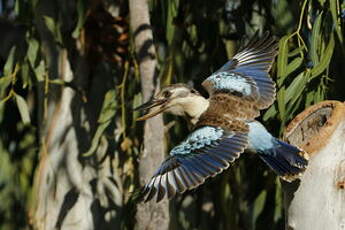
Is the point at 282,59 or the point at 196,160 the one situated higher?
the point at 282,59

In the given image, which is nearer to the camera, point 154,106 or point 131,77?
point 154,106

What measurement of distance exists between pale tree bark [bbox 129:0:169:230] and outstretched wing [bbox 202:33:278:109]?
0.22 meters

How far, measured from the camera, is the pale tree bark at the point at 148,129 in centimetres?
305

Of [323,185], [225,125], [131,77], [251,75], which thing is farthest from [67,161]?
[323,185]

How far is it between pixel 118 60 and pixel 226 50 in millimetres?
413

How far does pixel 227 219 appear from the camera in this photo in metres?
3.75

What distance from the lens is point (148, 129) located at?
10.1 feet

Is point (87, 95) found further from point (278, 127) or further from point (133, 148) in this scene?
point (278, 127)

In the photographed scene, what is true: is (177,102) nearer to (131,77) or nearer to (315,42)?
(315,42)

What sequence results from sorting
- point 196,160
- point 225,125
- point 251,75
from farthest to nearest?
1. point 251,75
2. point 225,125
3. point 196,160

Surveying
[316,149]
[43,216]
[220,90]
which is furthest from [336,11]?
[43,216]

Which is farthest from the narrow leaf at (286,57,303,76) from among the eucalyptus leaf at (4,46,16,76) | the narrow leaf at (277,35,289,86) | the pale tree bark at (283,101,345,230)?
the eucalyptus leaf at (4,46,16,76)

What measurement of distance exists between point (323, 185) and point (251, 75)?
943 millimetres

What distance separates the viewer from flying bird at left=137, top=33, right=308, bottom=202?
2656 mm
